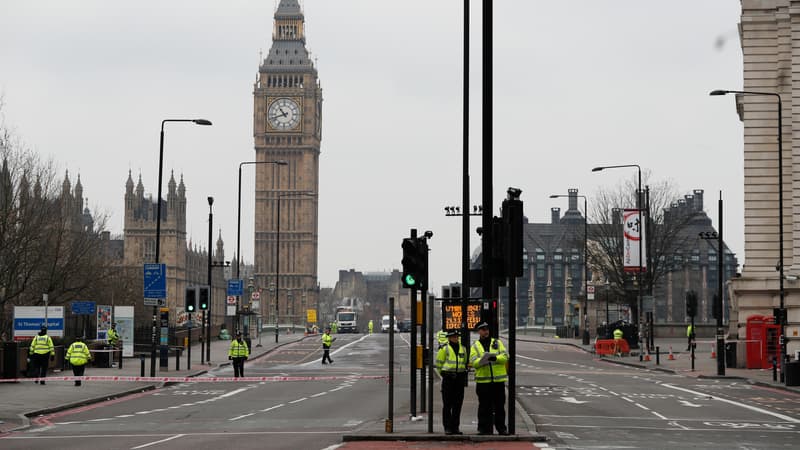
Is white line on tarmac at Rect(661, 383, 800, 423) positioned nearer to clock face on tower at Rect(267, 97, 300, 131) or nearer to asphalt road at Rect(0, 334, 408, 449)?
asphalt road at Rect(0, 334, 408, 449)

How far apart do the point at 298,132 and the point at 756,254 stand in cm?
13491

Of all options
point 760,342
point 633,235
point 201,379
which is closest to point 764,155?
point 633,235

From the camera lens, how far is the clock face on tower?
184 m

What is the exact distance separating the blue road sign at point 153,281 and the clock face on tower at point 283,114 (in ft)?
462

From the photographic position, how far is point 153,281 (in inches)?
1726

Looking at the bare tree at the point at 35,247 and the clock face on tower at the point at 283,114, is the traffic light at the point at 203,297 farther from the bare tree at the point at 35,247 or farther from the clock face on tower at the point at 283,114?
the clock face on tower at the point at 283,114

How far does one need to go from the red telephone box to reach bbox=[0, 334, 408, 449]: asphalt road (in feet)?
53.5

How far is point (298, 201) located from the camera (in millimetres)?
185750

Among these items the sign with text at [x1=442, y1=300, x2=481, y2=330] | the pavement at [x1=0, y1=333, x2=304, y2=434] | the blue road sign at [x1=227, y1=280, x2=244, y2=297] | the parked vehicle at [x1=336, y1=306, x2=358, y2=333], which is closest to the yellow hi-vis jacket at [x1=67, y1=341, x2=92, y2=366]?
the pavement at [x1=0, y1=333, x2=304, y2=434]

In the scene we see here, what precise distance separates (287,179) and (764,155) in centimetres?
13481

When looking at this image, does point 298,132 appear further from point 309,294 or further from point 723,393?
point 723,393

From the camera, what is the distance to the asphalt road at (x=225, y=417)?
20.0m

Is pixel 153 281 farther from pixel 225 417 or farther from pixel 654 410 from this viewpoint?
pixel 654 410

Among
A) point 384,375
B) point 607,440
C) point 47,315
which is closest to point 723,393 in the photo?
point 384,375
